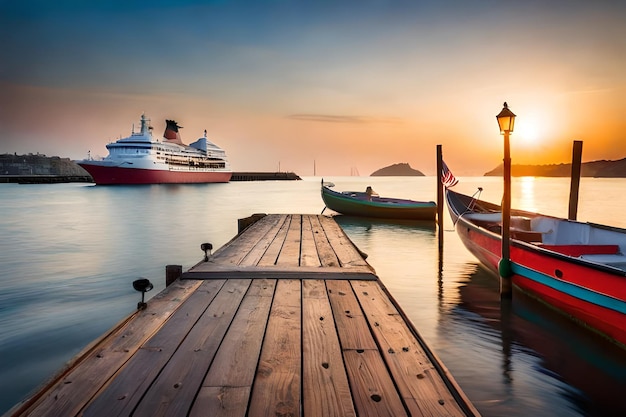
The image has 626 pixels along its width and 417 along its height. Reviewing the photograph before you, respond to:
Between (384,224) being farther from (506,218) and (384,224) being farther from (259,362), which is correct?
(259,362)

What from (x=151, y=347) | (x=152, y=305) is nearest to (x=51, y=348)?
(x=152, y=305)

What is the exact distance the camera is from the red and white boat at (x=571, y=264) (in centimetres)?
584

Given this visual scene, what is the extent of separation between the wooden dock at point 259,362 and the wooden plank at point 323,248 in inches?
54.2

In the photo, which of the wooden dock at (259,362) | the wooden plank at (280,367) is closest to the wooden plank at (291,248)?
the wooden dock at (259,362)

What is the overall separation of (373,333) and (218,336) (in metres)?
1.35

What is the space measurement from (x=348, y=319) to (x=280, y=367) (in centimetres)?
116

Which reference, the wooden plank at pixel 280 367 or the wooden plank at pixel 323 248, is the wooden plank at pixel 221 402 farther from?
the wooden plank at pixel 323 248

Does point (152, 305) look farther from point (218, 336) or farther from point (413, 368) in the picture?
point (413, 368)

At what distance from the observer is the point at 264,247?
7777mm

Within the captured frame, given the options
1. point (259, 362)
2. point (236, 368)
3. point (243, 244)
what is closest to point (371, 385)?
point (259, 362)

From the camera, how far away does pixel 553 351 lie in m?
6.30

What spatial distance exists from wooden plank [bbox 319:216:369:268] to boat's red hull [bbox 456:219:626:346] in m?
3.52

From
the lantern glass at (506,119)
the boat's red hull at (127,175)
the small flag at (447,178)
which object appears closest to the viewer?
the lantern glass at (506,119)

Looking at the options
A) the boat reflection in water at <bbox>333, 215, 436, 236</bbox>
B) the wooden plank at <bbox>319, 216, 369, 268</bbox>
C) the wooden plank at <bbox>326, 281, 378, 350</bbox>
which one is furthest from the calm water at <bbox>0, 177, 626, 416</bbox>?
the boat reflection in water at <bbox>333, 215, 436, 236</bbox>
